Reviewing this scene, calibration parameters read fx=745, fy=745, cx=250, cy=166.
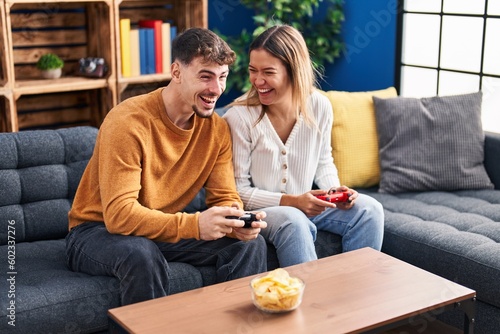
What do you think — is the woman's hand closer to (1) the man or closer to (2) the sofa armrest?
(1) the man

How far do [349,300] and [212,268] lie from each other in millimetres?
627

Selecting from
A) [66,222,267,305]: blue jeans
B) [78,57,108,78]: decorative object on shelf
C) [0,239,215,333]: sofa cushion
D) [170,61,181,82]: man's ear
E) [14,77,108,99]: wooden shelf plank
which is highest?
[170,61,181,82]: man's ear

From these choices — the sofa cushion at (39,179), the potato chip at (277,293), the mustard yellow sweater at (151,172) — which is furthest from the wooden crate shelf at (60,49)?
the potato chip at (277,293)

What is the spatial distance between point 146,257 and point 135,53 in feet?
6.92

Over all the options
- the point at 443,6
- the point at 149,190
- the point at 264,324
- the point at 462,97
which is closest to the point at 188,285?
the point at 149,190

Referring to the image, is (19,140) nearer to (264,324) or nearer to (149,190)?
(149,190)

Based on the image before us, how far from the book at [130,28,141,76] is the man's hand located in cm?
202

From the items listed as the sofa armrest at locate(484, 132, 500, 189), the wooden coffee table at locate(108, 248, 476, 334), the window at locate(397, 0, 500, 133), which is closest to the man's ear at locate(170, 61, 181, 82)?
the wooden coffee table at locate(108, 248, 476, 334)

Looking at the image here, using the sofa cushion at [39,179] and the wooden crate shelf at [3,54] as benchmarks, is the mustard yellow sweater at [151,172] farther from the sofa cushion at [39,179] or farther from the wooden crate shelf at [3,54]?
the wooden crate shelf at [3,54]

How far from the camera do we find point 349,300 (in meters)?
2.01

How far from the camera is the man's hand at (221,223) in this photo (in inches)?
88.4

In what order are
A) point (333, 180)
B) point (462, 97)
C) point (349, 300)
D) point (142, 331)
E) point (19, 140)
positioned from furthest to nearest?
point (462, 97) → point (333, 180) → point (19, 140) → point (349, 300) → point (142, 331)

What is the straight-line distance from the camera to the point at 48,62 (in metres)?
3.92

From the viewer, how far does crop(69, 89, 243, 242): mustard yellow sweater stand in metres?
2.32
